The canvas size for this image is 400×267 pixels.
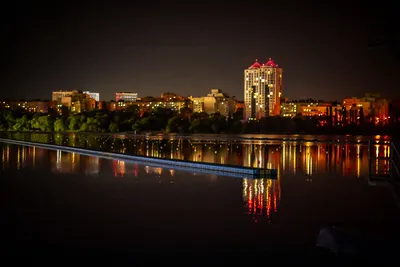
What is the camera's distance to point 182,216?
9.90 meters

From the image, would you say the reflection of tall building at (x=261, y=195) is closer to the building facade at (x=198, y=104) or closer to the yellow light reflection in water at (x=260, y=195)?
the yellow light reflection in water at (x=260, y=195)

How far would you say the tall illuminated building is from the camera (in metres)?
112

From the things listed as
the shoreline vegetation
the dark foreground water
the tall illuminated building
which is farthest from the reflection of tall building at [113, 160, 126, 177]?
the tall illuminated building

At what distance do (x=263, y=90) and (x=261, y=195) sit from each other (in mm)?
104306

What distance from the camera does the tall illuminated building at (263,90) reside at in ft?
367

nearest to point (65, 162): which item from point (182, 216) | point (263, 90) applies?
point (182, 216)

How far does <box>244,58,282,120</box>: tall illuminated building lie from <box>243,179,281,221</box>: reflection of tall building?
94600 millimetres

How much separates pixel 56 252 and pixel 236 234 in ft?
8.48

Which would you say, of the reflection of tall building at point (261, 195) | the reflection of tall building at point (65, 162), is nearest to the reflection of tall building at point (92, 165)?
the reflection of tall building at point (65, 162)

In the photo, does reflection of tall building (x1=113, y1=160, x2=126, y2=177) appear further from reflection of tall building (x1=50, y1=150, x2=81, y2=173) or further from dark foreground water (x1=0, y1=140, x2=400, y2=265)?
reflection of tall building (x1=50, y1=150, x2=81, y2=173)

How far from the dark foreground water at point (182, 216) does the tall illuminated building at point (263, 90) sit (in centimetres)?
9441

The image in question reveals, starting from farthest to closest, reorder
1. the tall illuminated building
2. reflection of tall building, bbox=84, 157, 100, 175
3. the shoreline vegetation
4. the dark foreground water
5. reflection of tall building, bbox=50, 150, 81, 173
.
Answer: the tall illuminated building < the shoreline vegetation < reflection of tall building, bbox=50, 150, 81, 173 < reflection of tall building, bbox=84, 157, 100, 175 < the dark foreground water

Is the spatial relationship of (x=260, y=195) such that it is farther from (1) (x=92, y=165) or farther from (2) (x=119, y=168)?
(1) (x=92, y=165)

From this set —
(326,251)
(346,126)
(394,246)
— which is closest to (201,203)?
(326,251)
